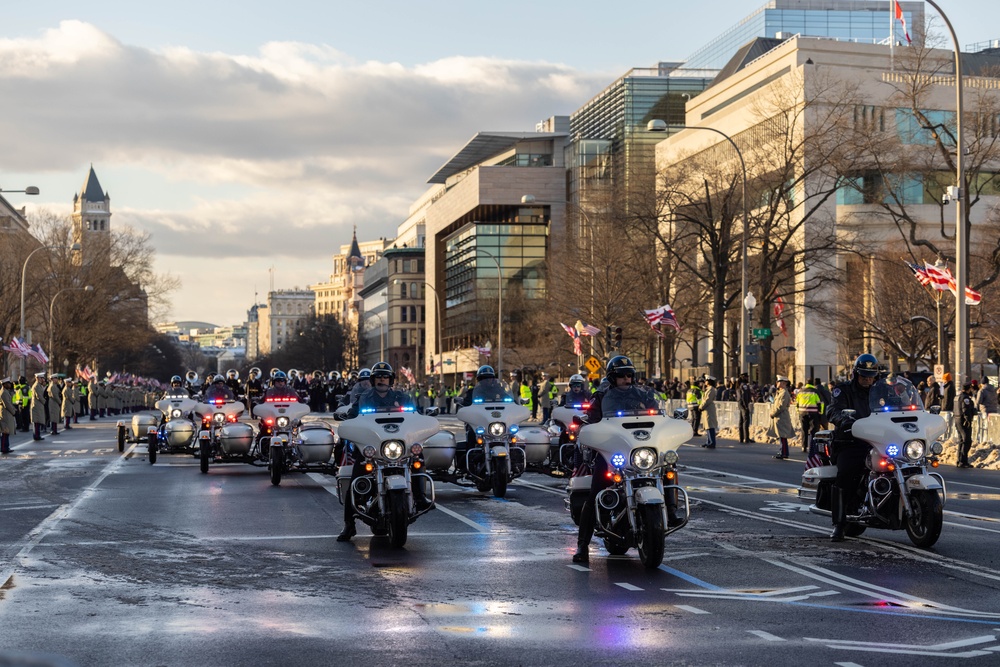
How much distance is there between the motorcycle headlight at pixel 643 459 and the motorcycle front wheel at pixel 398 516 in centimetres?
254

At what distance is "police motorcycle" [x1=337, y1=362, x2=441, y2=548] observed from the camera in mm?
12969

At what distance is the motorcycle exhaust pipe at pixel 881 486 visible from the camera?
42.0 ft

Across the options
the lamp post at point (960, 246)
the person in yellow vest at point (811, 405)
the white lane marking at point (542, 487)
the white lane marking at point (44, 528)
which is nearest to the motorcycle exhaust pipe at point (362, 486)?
the white lane marking at point (44, 528)

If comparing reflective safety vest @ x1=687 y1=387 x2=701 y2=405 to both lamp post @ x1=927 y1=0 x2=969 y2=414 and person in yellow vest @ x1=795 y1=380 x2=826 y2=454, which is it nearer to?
lamp post @ x1=927 y1=0 x2=969 y2=414

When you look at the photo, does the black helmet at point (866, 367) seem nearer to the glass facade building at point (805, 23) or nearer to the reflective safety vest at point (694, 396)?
the reflective safety vest at point (694, 396)

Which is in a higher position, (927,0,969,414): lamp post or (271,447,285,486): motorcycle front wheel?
(927,0,969,414): lamp post

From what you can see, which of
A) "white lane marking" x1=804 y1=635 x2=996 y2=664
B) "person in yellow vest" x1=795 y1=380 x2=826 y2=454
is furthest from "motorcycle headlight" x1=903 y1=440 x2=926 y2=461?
"person in yellow vest" x1=795 y1=380 x2=826 y2=454

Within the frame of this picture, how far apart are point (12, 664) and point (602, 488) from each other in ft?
29.2

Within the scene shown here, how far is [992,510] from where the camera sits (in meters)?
17.2

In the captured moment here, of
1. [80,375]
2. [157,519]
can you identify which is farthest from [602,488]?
[80,375]

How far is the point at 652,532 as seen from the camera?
1114 centimetres

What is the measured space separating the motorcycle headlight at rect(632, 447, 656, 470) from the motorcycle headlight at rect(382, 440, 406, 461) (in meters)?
2.67

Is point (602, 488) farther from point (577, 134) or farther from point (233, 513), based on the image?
point (577, 134)

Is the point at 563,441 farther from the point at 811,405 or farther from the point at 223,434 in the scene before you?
the point at 811,405
